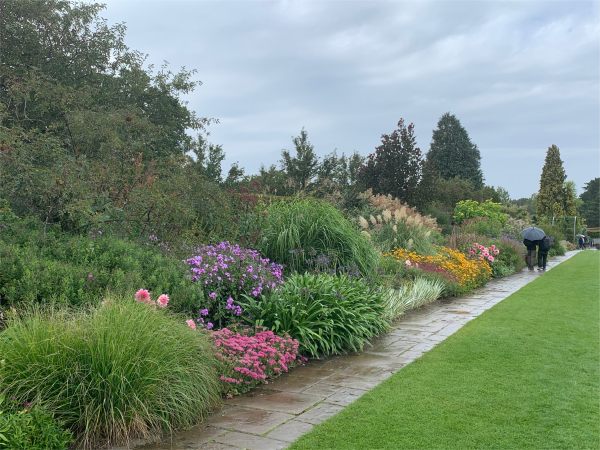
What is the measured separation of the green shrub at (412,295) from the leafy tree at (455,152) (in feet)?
155

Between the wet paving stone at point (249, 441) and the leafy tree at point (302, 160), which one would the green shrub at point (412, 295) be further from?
the leafy tree at point (302, 160)

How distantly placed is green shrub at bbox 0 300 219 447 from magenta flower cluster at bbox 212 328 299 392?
0.62 metres

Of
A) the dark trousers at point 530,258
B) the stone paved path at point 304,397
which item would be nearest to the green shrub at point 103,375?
the stone paved path at point 304,397

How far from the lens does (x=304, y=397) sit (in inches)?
174

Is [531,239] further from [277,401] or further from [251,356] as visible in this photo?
[277,401]

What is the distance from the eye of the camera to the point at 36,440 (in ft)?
9.86

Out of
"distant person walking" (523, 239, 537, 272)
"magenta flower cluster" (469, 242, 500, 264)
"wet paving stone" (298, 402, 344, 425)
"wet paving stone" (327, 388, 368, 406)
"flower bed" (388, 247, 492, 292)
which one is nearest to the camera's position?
"wet paving stone" (298, 402, 344, 425)

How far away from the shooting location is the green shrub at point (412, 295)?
8.17 meters

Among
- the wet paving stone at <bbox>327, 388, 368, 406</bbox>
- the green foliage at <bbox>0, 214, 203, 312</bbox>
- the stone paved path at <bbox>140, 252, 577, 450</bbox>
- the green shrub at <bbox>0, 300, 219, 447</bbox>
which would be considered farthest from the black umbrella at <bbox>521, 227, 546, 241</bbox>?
the green shrub at <bbox>0, 300, 219, 447</bbox>

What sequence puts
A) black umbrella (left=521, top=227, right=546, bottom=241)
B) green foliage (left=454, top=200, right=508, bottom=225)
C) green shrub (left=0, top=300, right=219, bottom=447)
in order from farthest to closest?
green foliage (left=454, top=200, right=508, bottom=225) → black umbrella (left=521, top=227, right=546, bottom=241) → green shrub (left=0, top=300, right=219, bottom=447)

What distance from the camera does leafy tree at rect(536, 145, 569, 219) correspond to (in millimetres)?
40938

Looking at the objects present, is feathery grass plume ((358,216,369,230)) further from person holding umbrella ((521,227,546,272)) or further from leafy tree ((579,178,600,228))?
leafy tree ((579,178,600,228))

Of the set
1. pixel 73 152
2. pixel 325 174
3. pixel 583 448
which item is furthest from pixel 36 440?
pixel 325 174

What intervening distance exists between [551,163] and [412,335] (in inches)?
1591
